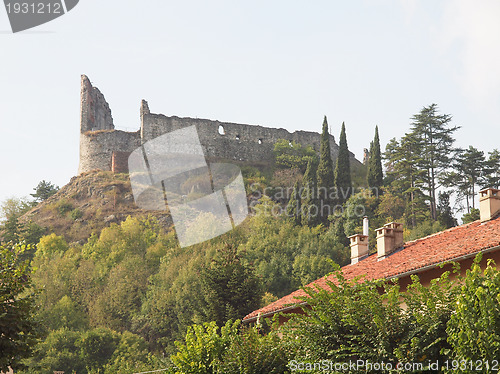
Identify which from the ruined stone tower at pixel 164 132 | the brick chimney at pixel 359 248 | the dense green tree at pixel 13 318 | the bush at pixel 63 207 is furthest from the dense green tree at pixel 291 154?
the dense green tree at pixel 13 318

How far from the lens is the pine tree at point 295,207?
2448 inches

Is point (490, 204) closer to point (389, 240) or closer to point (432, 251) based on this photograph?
point (432, 251)

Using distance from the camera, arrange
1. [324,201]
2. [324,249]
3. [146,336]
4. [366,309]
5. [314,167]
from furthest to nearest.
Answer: [314,167] → [324,201] → [324,249] → [146,336] → [366,309]

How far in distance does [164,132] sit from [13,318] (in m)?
55.5

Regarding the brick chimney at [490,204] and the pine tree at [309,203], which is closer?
the brick chimney at [490,204]

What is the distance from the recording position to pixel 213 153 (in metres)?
70.9

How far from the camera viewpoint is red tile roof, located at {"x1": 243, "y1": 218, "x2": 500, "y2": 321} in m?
16.4

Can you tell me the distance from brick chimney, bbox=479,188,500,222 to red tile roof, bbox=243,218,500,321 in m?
0.34

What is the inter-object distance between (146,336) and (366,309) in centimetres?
3611

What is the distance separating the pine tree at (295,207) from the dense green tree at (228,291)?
2956cm

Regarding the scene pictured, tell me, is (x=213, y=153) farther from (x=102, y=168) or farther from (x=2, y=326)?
(x=2, y=326)

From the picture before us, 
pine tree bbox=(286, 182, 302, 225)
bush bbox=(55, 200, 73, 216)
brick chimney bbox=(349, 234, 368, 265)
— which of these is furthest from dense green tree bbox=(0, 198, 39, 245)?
brick chimney bbox=(349, 234, 368, 265)

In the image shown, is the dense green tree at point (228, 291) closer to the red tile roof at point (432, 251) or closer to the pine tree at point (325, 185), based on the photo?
the red tile roof at point (432, 251)

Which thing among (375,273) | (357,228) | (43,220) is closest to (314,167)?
(357,228)
